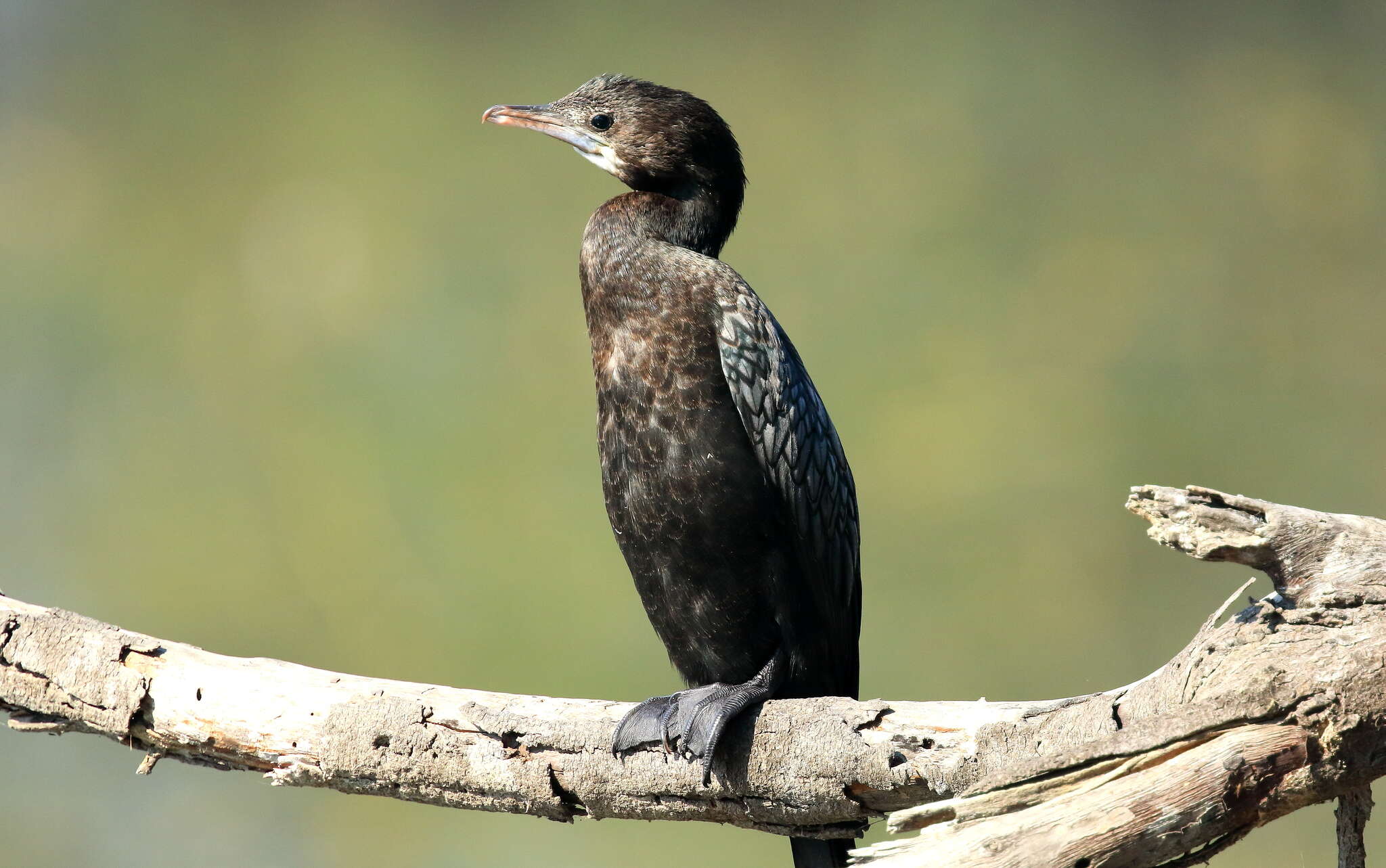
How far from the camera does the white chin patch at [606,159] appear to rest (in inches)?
102

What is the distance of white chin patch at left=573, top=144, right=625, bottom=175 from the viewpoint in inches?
102

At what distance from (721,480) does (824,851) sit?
2.54ft

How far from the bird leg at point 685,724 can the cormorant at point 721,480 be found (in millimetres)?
96

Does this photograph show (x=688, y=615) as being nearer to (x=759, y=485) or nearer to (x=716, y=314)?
(x=759, y=485)

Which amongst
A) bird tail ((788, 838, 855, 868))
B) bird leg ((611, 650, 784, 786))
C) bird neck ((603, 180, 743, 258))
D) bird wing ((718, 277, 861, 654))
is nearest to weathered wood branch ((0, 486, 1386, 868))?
bird leg ((611, 650, 784, 786))

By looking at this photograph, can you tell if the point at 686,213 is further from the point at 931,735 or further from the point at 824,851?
the point at 824,851

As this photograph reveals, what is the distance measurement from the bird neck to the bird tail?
1.29 m

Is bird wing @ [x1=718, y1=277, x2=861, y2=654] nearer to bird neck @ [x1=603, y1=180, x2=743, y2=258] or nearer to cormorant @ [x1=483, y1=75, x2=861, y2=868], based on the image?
cormorant @ [x1=483, y1=75, x2=861, y2=868]

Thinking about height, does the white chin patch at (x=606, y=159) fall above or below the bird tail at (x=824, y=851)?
above

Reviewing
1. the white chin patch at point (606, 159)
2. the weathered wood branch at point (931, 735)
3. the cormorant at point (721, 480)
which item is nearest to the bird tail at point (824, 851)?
the cormorant at point (721, 480)

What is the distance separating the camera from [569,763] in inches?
78.6

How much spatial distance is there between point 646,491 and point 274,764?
35.8 inches

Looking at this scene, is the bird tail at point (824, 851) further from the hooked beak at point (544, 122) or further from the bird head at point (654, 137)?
the hooked beak at point (544, 122)

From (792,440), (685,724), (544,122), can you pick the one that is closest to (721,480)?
(792,440)
